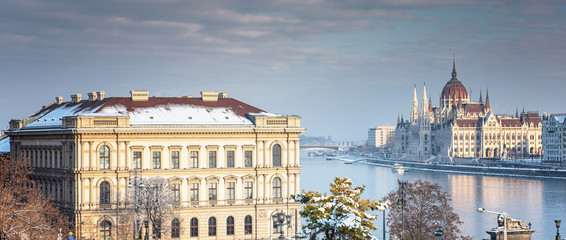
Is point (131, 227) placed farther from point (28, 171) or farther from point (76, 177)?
point (28, 171)

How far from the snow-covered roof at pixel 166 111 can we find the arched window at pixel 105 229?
5.94 m

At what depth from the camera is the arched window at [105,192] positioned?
159ft

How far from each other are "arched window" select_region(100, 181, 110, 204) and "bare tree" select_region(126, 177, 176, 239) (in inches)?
54.2

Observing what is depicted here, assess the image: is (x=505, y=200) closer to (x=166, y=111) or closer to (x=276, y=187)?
(x=276, y=187)

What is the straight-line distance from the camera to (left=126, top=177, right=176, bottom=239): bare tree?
4528cm

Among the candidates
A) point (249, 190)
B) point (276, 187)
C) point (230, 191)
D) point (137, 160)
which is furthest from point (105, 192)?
point (276, 187)

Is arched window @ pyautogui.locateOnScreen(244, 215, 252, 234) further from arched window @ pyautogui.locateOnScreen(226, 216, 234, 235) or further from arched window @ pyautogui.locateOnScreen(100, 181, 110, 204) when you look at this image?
arched window @ pyautogui.locateOnScreen(100, 181, 110, 204)

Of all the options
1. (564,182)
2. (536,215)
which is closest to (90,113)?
(536,215)

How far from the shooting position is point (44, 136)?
172ft

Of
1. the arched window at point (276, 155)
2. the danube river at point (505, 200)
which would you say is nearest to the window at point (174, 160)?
the arched window at point (276, 155)

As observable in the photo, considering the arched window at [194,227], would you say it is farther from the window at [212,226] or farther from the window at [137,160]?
the window at [137,160]

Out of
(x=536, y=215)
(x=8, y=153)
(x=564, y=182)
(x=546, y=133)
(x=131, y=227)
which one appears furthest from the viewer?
(x=546, y=133)

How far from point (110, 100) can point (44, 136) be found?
4590mm

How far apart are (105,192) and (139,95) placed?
7686mm
